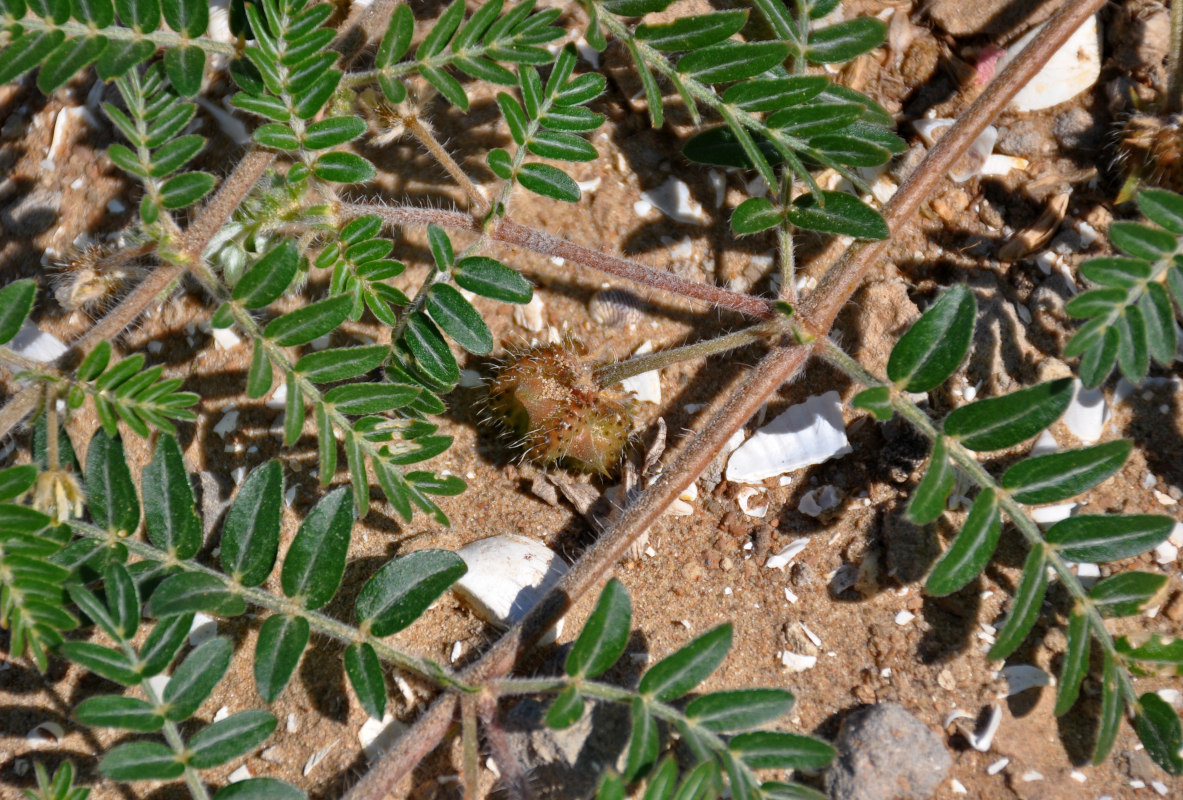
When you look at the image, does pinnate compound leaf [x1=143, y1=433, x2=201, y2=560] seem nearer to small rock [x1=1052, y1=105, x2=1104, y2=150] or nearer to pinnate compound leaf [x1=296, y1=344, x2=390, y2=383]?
pinnate compound leaf [x1=296, y1=344, x2=390, y2=383]

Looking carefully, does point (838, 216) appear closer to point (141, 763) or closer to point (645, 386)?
point (645, 386)

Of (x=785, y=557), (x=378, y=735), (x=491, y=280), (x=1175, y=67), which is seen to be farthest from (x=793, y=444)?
(x=1175, y=67)

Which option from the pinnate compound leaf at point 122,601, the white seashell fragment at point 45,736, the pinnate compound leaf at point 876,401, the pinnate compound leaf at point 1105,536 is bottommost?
the white seashell fragment at point 45,736

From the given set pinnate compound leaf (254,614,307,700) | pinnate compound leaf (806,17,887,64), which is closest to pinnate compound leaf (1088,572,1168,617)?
pinnate compound leaf (806,17,887,64)

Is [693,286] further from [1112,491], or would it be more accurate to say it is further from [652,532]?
[1112,491]

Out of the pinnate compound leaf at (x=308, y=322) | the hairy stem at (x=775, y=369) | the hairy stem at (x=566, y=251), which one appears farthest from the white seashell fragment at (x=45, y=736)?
the hairy stem at (x=566, y=251)

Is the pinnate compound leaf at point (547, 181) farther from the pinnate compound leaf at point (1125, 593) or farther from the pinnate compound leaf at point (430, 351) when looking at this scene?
the pinnate compound leaf at point (1125, 593)
